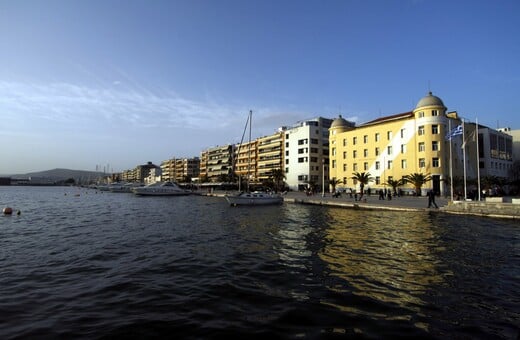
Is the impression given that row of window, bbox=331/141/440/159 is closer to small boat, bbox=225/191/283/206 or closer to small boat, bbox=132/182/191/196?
small boat, bbox=225/191/283/206

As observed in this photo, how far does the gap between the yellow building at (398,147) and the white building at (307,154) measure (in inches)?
508

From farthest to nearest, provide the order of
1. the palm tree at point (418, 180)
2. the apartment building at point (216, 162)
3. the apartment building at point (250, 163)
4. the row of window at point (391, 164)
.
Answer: the apartment building at point (216, 162)
the apartment building at point (250, 163)
the row of window at point (391, 164)
the palm tree at point (418, 180)

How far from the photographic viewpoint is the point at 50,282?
35.2ft

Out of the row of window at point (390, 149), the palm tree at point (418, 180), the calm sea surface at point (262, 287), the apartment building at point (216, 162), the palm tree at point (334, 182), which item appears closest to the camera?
the calm sea surface at point (262, 287)

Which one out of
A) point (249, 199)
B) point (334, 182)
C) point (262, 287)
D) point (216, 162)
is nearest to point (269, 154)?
point (334, 182)

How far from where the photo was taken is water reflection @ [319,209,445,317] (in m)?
9.45

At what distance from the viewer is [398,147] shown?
70.6 meters

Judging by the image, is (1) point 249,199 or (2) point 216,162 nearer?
(1) point 249,199

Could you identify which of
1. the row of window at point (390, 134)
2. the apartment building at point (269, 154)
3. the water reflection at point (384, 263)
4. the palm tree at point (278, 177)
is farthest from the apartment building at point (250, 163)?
the water reflection at point (384, 263)

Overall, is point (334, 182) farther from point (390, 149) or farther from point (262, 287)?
point (262, 287)

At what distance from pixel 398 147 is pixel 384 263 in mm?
63654

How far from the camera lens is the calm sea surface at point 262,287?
7.25 meters

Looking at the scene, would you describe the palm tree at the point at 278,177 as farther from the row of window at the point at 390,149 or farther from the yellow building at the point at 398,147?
the row of window at the point at 390,149

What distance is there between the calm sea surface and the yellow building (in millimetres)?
49638
